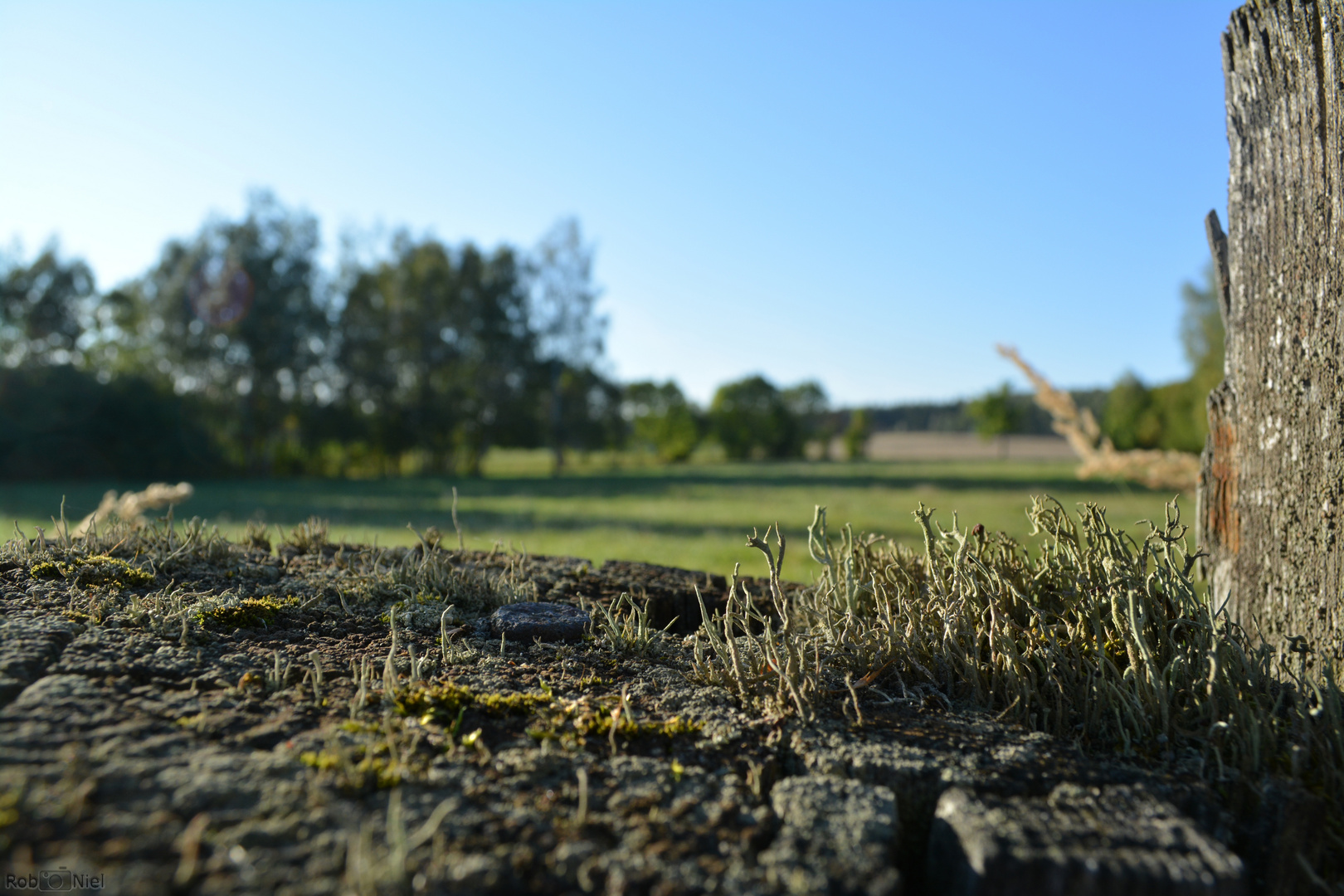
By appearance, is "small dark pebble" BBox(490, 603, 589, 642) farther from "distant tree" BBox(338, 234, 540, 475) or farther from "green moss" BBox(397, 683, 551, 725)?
"distant tree" BBox(338, 234, 540, 475)

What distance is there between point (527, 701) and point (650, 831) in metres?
0.50

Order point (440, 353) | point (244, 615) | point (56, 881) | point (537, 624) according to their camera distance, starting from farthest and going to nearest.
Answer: point (440, 353) → point (537, 624) → point (244, 615) → point (56, 881)

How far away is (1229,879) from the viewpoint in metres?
1.08

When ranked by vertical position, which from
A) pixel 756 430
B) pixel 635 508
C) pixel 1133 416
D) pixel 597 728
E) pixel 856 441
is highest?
pixel 1133 416

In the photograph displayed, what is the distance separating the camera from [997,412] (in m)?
62.6

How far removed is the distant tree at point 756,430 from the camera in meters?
61.9

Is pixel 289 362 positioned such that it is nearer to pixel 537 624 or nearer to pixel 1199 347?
pixel 537 624

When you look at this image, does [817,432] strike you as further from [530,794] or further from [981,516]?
[530,794]

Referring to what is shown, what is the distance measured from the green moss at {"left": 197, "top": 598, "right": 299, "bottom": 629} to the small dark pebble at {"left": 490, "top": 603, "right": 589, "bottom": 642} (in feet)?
1.99

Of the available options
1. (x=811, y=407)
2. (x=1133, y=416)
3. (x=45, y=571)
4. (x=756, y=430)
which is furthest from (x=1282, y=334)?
(x=811, y=407)

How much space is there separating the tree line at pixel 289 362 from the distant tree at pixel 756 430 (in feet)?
67.2

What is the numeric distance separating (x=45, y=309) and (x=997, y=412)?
6284 cm

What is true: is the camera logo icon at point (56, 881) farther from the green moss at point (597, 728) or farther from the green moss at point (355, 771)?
the green moss at point (597, 728)

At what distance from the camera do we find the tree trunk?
1969 millimetres
